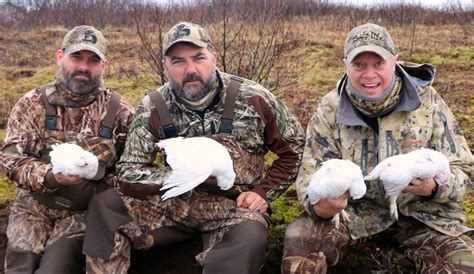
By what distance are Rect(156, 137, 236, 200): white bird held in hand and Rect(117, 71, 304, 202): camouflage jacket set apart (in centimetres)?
37

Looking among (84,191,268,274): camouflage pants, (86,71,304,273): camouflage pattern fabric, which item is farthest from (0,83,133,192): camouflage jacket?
(84,191,268,274): camouflage pants

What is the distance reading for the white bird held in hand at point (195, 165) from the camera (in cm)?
A: 324

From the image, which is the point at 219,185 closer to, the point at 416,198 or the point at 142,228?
the point at 142,228

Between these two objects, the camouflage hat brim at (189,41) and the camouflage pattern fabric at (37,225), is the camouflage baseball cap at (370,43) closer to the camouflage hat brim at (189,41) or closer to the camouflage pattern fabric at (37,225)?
the camouflage hat brim at (189,41)

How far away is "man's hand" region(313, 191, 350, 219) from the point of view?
10.2 ft

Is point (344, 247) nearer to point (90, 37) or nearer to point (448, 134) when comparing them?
point (448, 134)

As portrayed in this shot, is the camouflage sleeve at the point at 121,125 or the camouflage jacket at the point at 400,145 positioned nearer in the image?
Answer: the camouflage jacket at the point at 400,145

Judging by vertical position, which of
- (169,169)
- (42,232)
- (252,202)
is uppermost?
(169,169)

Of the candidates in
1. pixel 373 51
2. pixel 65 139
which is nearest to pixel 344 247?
pixel 373 51

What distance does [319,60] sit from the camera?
10938 mm

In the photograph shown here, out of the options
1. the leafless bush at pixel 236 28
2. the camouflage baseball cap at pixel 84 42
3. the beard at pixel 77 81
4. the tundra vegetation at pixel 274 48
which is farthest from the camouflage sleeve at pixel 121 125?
the leafless bush at pixel 236 28

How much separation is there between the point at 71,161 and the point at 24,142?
27.7 inches

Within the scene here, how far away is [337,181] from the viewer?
299 cm

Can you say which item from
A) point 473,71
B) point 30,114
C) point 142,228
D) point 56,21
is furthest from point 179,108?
point 56,21
